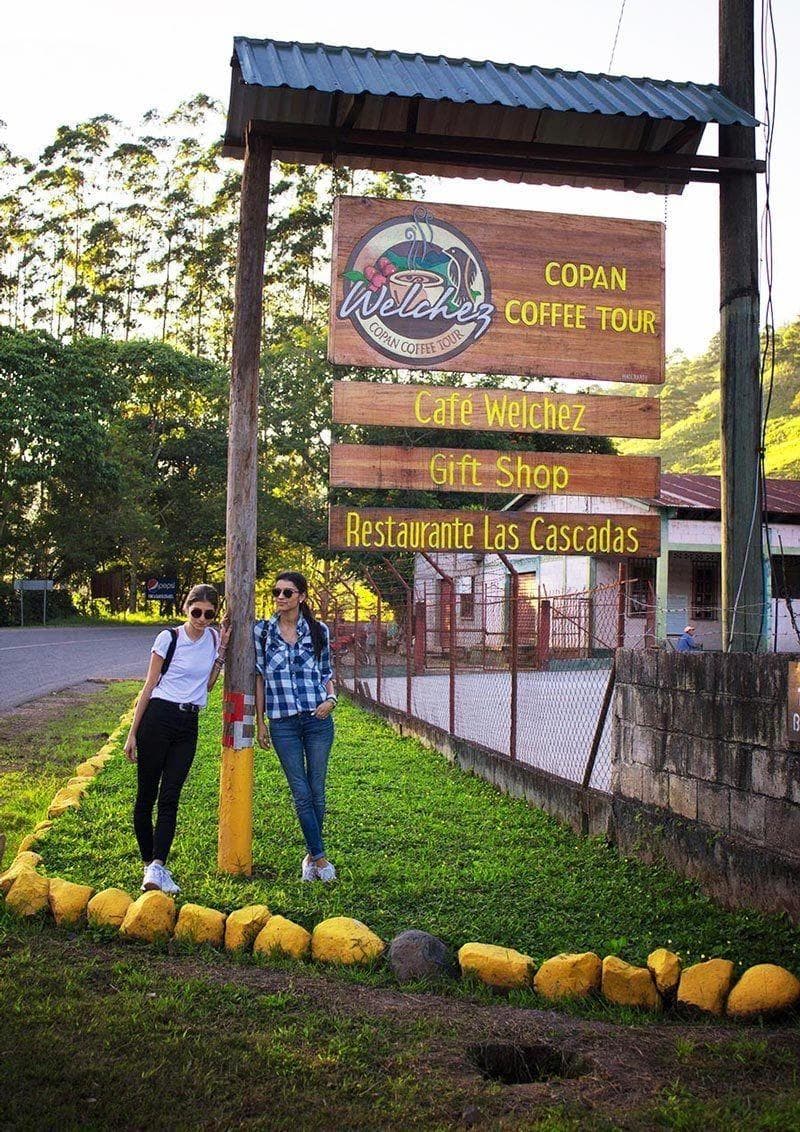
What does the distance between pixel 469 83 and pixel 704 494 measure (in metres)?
23.0

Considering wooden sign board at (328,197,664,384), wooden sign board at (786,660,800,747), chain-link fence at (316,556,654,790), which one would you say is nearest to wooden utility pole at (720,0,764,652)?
wooden sign board at (328,197,664,384)

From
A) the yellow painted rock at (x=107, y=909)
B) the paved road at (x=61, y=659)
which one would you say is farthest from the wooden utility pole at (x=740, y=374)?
the paved road at (x=61, y=659)

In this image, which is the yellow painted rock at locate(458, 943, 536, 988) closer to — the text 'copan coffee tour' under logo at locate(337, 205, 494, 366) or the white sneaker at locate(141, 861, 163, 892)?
the white sneaker at locate(141, 861, 163, 892)

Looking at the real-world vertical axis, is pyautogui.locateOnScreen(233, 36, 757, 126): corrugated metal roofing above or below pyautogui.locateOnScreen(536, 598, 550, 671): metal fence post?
above

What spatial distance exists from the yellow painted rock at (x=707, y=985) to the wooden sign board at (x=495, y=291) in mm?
4008

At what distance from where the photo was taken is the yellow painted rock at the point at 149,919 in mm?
5383

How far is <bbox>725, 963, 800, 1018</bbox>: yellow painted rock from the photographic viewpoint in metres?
4.58

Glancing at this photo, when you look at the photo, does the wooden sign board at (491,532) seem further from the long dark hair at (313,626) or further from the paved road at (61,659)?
the paved road at (61,659)

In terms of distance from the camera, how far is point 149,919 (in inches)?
213

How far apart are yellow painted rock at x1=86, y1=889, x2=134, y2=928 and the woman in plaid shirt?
124 cm

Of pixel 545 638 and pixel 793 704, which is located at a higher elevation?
pixel 545 638

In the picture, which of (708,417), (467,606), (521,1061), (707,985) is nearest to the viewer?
(521,1061)

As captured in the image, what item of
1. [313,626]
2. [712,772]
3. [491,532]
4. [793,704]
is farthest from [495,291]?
[793,704]

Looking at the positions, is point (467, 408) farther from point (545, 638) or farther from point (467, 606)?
point (467, 606)
